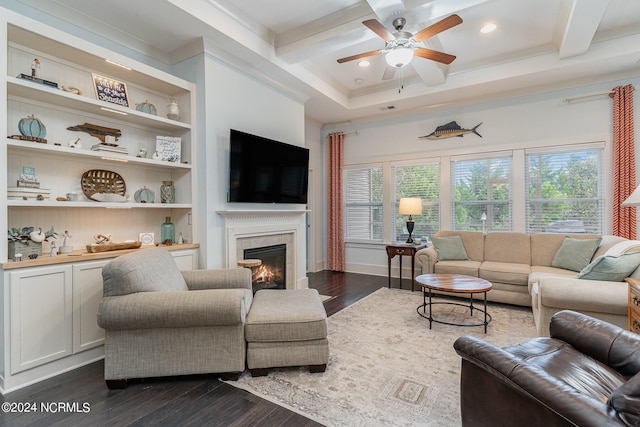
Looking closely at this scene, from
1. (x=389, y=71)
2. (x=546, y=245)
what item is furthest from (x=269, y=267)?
(x=546, y=245)

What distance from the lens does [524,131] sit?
4.61 metres

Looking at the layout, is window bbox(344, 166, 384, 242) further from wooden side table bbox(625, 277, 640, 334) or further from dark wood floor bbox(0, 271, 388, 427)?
dark wood floor bbox(0, 271, 388, 427)

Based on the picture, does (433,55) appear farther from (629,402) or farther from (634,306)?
(629,402)

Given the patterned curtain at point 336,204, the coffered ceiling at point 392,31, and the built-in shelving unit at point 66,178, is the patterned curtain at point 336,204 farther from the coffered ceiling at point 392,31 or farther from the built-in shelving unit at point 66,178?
the built-in shelving unit at point 66,178

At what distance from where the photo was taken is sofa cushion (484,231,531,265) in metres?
4.22

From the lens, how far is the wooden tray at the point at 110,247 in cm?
265

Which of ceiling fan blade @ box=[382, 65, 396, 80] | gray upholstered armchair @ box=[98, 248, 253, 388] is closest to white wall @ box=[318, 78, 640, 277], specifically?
ceiling fan blade @ box=[382, 65, 396, 80]

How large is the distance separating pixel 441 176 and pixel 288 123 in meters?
2.70

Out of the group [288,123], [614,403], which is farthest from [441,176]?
[614,403]

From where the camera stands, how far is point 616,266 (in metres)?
2.61

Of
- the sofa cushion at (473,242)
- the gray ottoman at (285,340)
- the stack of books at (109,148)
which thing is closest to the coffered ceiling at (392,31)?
the stack of books at (109,148)

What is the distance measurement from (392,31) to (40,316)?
3874 mm

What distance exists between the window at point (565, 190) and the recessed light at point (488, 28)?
6.47 ft

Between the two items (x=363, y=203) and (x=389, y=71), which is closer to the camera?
(x=389, y=71)
